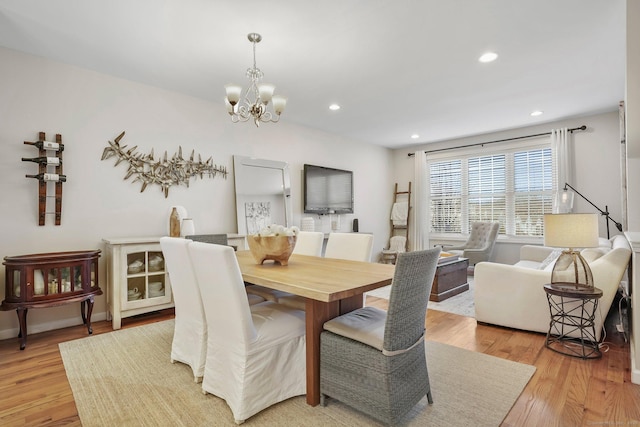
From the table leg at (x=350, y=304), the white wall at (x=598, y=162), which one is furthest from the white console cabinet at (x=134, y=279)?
the white wall at (x=598, y=162)

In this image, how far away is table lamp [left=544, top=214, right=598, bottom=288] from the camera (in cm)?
244

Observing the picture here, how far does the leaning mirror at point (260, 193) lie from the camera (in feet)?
14.3

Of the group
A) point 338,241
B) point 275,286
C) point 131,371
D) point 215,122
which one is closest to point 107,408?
point 131,371

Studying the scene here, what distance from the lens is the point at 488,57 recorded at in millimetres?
3012

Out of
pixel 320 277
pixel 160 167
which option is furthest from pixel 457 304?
pixel 160 167

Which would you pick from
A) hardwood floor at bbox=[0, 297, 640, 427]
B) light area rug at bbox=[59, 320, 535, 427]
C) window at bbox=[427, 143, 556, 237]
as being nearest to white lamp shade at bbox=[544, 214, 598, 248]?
hardwood floor at bbox=[0, 297, 640, 427]

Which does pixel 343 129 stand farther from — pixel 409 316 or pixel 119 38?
pixel 409 316

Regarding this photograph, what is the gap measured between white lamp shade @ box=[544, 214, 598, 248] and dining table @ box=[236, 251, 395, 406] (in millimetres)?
1426

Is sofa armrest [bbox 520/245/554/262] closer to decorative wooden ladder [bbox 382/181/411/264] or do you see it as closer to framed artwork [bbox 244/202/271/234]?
decorative wooden ladder [bbox 382/181/411/264]

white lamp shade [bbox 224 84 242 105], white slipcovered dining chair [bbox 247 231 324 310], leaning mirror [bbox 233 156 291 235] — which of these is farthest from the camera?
leaning mirror [bbox 233 156 291 235]

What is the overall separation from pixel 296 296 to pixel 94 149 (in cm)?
261

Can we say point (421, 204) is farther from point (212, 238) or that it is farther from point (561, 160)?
point (212, 238)

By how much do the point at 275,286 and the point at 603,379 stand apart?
2214 millimetres

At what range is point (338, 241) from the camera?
113 inches
